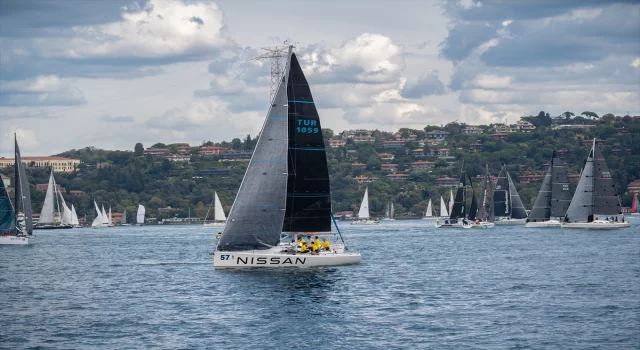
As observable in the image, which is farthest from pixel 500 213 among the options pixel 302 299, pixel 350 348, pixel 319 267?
pixel 350 348

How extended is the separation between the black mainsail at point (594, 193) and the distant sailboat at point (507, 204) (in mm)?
33679

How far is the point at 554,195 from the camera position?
12356 centimetres

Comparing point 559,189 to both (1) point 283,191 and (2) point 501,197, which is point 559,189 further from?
(1) point 283,191

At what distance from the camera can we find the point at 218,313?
40812 mm

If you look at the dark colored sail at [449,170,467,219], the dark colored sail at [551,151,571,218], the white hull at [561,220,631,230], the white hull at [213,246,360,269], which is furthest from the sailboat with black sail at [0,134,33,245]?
the dark colored sail at [551,151,571,218]

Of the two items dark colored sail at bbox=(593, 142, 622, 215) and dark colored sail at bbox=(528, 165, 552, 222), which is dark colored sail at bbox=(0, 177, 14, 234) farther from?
dark colored sail at bbox=(528, 165, 552, 222)

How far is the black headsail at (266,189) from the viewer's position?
53.2 meters

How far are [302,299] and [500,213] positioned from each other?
357ft

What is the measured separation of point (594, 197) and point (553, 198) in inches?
518

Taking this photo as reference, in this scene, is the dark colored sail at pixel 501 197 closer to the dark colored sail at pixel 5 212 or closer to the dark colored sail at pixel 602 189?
the dark colored sail at pixel 602 189

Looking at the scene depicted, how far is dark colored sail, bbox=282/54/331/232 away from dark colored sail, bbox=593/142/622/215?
6067 centimetres

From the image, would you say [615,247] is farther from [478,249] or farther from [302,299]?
[302,299]

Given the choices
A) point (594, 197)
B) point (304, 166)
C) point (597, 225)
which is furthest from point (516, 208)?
point (304, 166)

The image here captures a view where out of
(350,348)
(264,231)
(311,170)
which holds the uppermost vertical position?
(311,170)
